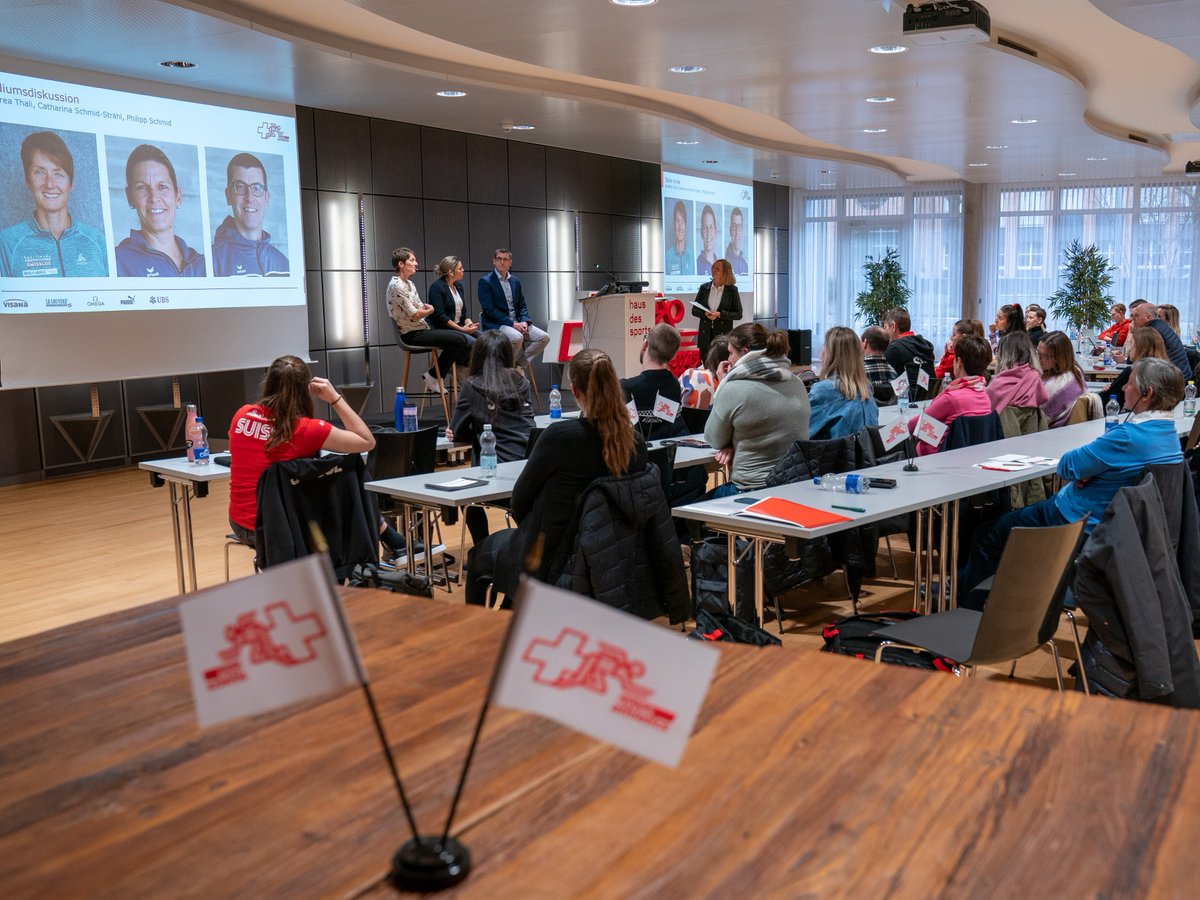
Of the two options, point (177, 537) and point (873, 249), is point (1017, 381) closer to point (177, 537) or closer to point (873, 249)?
point (177, 537)

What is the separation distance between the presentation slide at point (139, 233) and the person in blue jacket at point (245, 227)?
1cm

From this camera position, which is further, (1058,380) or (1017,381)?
(1058,380)

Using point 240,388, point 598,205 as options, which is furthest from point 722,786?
point 598,205

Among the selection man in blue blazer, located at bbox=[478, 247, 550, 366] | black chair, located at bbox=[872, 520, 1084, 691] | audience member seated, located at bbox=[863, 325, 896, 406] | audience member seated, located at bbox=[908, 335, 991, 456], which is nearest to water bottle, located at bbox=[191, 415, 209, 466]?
black chair, located at bbox=[872, 520, 1084, 691]

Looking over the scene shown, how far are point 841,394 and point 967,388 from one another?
2.37 ft

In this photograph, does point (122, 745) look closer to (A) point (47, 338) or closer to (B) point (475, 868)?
(B) point (475, 868)

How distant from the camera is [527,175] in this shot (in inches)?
526

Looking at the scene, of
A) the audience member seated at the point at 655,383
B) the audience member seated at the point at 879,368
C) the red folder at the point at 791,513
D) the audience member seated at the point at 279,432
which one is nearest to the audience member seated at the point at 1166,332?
the audience member seated at the point at 879,368

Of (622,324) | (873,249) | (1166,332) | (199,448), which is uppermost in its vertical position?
(873,249)

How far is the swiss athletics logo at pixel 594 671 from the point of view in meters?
1.03

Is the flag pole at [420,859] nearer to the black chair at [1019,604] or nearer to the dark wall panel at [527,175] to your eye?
the black chair at [1019,604]

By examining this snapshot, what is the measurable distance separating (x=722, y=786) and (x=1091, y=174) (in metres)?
18.7

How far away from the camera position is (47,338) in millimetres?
8539

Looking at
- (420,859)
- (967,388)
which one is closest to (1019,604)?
(420,859)
